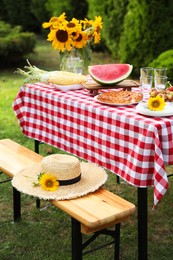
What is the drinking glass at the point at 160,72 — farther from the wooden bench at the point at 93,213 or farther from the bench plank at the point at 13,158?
the bench plank at the point at 13,158

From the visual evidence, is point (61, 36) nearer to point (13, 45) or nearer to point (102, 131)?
point (102, 131)

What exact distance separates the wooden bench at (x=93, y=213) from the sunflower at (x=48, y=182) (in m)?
0.13

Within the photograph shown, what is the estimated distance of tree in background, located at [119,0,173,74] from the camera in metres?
9.39

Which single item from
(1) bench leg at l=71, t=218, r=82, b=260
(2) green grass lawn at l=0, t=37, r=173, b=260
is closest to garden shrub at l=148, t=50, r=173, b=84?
(2) green grass lawn at l=0, t=37, r=173, b=260

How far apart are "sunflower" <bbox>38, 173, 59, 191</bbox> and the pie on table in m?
0.78

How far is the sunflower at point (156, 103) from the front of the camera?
3639 millimetres

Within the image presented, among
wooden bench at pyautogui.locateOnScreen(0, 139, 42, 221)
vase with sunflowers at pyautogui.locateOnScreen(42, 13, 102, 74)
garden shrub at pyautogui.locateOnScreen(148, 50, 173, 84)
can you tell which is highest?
vase with sunflowers at pyautogui.locateOnScreen(42, 13, 102, 74)

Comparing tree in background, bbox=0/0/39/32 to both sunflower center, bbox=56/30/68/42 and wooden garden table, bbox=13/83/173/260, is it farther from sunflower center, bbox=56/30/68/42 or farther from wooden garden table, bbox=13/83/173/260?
sunflower center, bbox=56/30/68/42

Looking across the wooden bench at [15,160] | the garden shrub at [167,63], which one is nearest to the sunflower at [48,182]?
the wooden bench at [15,160]

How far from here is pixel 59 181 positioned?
3498mm

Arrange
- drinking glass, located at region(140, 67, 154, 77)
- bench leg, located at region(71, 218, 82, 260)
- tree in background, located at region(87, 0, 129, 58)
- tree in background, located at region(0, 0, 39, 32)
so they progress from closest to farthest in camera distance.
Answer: bench leg, located at region(71, 218, 82, 260)
drinking glass, located at region(140, 67, 154, 77)
tree in background, located at region(87, 0, 129, 58)
tree in background, located at region(0, 0, 39, 32)

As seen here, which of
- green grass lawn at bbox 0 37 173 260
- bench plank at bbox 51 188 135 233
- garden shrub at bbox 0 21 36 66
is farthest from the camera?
garden shrub at bbox 0 21 36 66

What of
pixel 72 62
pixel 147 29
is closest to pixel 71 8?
pixel 147 29

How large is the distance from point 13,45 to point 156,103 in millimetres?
7592
